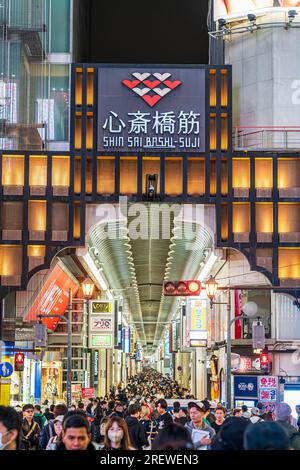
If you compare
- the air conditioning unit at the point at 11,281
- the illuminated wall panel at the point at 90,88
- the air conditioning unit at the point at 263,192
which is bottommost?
the air conditioning unit at the point at 11,281

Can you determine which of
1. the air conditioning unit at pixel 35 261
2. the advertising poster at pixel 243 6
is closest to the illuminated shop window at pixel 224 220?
the air conditioning unit at pixel 35 261

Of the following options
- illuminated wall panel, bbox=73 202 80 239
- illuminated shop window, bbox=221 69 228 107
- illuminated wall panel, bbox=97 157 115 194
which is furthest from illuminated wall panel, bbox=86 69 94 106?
illuminated shop window, bbox=221 69 228 107

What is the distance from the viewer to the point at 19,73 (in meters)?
40.3

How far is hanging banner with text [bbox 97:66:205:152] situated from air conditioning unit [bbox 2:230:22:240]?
4211 millimetres

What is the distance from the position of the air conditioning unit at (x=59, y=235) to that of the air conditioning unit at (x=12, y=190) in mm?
1846

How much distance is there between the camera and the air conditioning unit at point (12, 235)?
34281mm

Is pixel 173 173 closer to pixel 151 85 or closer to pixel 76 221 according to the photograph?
pixel 151 85

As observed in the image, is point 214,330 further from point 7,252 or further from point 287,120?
point 7,252

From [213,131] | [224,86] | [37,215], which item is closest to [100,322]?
[37,215]

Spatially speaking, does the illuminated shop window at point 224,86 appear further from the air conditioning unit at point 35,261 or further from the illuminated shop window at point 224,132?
the air conditioning unit at point 35,261
